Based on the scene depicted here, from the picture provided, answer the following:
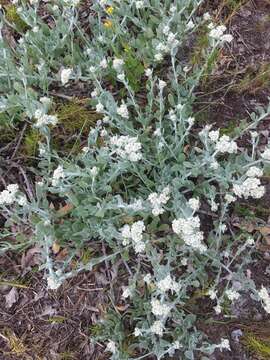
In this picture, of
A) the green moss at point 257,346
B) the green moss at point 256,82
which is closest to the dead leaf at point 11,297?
the green moss at point 257,346

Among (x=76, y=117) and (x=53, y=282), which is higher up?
(x=76, y=117)

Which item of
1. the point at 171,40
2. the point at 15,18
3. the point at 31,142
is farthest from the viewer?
the point at 15,18

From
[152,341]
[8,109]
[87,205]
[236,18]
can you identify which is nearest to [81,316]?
[152,341]

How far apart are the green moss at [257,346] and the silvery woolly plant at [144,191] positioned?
0.55 feet

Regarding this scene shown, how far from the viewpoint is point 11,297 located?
2.75 metres

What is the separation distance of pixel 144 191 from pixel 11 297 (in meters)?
0.96

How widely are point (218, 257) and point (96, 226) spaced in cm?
67

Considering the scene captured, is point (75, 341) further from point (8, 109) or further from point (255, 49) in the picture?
point (255, 49)

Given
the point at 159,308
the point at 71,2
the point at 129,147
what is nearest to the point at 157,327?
the point at 159,308

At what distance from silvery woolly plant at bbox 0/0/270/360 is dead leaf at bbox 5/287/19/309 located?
22 centimetres

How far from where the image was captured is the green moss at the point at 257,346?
251cm

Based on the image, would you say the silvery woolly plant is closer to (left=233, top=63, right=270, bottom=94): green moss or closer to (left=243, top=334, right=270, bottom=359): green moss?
(left=243, top=334, right=270, bottom=359): green moss

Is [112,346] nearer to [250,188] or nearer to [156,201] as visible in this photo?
[156,201]

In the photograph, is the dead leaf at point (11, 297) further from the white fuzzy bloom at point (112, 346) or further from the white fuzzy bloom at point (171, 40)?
the white fuzzy bloom at point (171, 40)
